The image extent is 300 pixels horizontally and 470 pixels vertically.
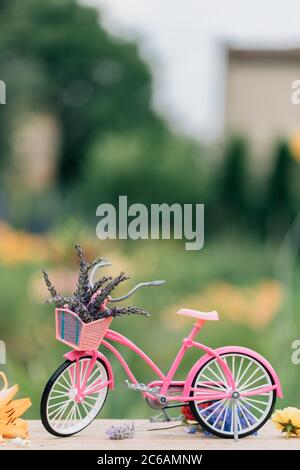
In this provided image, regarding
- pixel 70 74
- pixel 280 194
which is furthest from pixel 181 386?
pixel 70 74

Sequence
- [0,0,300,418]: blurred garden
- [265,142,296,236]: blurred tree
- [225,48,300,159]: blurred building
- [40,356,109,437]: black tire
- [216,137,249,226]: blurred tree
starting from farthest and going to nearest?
[225,48,300,159]: blurred building
[216,137,249,226]: blurred tree
[265,142,296,236]: blurred tree
[0,0,300,418]: blurred garden
[40,356,109,437]: black tire

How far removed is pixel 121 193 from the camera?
6527 mm

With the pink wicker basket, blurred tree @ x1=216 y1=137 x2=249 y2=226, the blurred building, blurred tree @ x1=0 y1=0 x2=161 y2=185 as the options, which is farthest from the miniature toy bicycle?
the blurred building

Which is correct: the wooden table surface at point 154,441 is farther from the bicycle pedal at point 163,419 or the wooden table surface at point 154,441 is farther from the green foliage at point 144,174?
the green foliage at point 144,174

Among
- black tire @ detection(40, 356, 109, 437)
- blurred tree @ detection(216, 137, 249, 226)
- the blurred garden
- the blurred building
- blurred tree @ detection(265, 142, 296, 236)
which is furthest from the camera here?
the blurred building

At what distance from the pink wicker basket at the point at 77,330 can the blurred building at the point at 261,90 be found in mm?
6853

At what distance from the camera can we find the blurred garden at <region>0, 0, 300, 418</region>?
7.69ft

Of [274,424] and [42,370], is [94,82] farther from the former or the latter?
[274,424]

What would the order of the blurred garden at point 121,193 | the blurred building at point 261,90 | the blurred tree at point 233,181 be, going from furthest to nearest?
the blurred building at point 261,90
the blurred tree at point 233,181
the blurred garden at point 121,193

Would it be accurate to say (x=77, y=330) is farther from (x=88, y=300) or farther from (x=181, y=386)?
(x=181, y=386)

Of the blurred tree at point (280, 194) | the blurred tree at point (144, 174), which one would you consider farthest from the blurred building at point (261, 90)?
the blurred tree at point (280, 194)

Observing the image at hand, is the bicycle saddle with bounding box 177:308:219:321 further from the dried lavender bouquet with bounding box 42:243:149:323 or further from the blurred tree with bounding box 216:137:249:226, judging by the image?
the blurred tree with bounding box 216:137:249:226

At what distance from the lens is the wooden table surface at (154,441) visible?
1.02m

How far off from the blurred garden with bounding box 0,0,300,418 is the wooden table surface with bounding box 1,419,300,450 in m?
0.41
